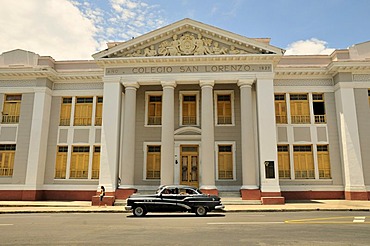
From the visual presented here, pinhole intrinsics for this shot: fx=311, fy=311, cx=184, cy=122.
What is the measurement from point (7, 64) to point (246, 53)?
18.1m

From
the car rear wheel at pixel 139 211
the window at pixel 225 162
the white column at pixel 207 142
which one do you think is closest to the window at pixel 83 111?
the white column at pixel 207 142

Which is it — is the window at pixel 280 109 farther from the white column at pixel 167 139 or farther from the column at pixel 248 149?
the white column at pixel 167 139

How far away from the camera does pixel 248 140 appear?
19734 mm

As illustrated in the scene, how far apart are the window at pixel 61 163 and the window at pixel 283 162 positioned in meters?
15.7

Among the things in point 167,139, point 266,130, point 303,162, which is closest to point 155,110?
point 167,139

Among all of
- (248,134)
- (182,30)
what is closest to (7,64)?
(182,30)

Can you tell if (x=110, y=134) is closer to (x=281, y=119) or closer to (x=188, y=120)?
(x=188, y=120)

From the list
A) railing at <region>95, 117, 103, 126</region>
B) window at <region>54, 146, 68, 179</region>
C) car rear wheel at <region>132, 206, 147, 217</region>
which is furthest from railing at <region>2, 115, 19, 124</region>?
car rear wheel at <region>132, 206, 147, 217</region>

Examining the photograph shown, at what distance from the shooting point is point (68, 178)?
74.4 feet

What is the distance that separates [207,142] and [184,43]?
7.10m

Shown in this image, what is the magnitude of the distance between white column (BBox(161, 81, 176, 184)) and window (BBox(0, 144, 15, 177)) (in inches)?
447

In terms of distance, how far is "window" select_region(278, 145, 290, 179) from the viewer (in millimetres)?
22172

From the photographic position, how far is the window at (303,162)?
72.4ft

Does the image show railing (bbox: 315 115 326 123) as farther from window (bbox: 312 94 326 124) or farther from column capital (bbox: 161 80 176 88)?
column capital (bbox: 161 80 176 88)
